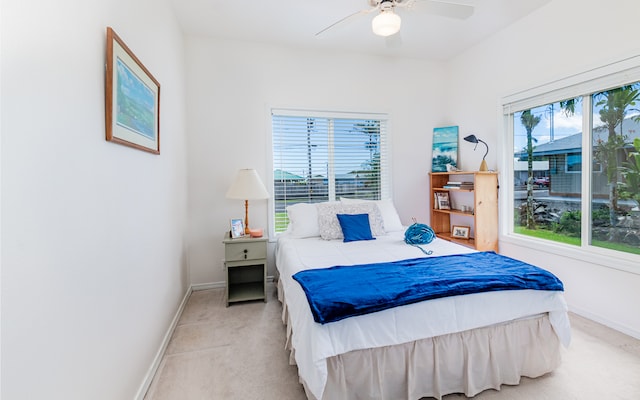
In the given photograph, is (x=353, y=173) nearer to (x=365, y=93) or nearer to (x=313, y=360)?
(x=365, y=93)

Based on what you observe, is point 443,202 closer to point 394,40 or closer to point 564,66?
point 564,66

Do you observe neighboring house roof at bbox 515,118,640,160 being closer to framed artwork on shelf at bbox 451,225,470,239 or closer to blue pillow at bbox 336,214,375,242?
framed artwork on shelf at bbox 451,225,470,239

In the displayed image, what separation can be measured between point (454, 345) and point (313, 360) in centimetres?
81

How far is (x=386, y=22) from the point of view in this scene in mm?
1996

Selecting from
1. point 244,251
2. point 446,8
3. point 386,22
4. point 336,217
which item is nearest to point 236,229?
point 244,251

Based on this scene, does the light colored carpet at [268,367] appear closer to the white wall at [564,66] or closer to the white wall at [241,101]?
the white wall at [564,66]

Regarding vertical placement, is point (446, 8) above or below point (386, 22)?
above

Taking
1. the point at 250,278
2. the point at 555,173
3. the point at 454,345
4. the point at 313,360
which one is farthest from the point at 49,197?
the point at 555,173

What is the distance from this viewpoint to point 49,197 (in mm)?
944

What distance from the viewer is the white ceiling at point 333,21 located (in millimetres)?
2662

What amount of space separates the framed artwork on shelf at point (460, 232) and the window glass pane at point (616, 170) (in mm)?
1184

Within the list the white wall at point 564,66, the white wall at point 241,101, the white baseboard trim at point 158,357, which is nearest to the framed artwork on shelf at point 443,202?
the white wall at point 564,66

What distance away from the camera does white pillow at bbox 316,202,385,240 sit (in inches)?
115

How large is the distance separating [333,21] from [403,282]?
8.63 ft
